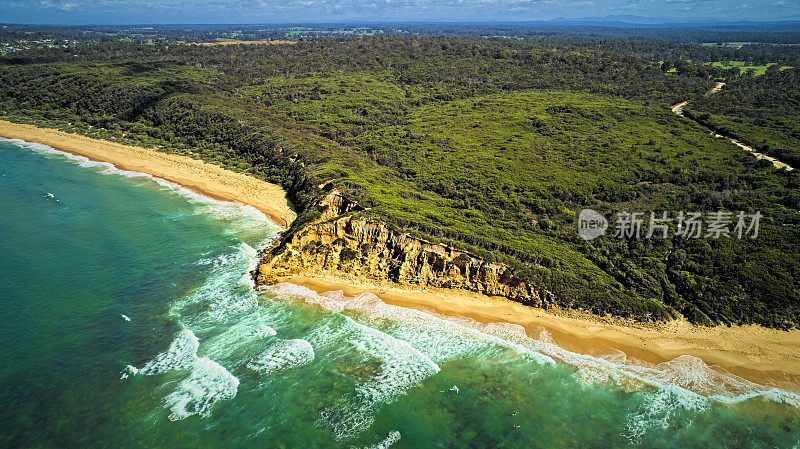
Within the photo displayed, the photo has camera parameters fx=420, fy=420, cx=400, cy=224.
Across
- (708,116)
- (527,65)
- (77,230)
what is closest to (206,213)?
(77,230)

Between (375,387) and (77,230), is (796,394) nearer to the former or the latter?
(375,387)

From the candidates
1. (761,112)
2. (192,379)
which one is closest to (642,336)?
(192,379)

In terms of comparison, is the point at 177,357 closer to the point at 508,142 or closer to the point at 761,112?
the point at 508,142

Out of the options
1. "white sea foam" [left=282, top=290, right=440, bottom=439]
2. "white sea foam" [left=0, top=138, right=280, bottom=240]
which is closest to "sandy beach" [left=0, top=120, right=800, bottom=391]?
"white sea foam" [left=282, top=290, right=440, bottom=439]

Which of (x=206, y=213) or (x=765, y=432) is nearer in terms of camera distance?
(x=765, y=432)

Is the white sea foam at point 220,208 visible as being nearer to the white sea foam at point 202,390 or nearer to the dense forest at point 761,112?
the white sea foam at point 202,390

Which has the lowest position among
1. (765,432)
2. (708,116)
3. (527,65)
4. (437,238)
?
(765,432)
